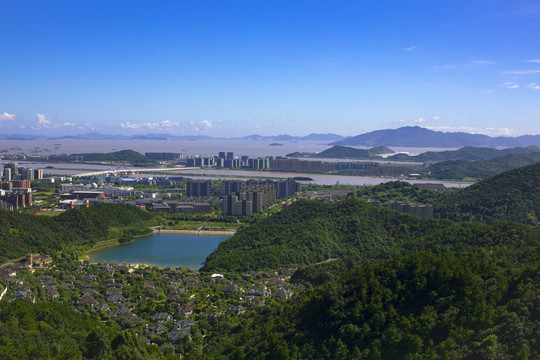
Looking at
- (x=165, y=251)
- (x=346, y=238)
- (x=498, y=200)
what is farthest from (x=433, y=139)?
(x=165, y=251)

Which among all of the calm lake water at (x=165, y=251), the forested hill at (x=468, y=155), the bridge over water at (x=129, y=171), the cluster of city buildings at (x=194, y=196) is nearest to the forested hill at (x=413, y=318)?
the calm lake water at (x=165, y=251)

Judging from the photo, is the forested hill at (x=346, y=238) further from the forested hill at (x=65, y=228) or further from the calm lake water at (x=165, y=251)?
the forested hill at (x=65, y=228)

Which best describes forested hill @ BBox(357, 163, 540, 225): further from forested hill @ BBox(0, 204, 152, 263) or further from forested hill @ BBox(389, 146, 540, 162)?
forested hill @ BBox(389, 146, 540, 162)

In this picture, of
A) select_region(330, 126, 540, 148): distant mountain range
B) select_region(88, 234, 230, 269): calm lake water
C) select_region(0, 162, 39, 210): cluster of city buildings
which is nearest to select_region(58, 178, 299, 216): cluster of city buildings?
select_region(0, 162, 39, 210): cluster of city buildings

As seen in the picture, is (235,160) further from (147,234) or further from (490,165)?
(147,234)

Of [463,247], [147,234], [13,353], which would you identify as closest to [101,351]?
→ [13,353]

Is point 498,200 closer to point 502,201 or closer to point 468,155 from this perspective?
point 502,201
